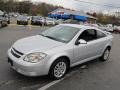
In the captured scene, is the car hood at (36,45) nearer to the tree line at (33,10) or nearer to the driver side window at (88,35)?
the driver side window at (88,35)

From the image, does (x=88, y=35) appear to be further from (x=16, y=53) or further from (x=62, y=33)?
(x=16, y=53)

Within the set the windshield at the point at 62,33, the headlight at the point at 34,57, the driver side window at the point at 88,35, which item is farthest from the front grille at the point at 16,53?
the driver side window at the point at 88,35

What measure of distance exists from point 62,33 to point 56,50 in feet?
4.26

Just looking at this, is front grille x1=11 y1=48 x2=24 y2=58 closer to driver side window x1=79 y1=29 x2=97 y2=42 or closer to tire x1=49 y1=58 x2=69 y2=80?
tire x1=49 y1=58 x2=69 y2=80

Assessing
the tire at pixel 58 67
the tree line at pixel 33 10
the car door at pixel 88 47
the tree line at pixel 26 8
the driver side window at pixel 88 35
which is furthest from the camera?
the tree line at pixel 26 8

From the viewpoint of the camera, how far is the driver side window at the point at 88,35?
670 centimetres

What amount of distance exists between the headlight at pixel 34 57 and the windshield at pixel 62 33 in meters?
1.15

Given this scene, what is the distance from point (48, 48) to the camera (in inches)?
215

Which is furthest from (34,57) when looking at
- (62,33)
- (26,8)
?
(26,8)

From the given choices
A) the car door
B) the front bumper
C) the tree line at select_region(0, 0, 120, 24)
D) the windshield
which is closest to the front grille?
the front bumper

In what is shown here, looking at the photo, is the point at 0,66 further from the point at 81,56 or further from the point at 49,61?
the point at 81,56

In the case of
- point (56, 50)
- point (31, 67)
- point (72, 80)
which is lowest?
point (72, 80)

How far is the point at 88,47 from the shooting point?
22.0ft

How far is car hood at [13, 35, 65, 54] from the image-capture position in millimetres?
5379
